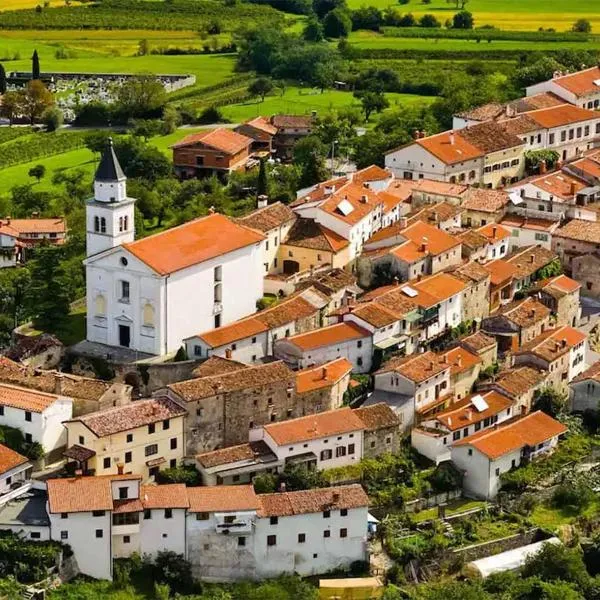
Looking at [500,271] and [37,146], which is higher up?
[500,271]

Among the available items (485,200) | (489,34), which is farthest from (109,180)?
(489,34)

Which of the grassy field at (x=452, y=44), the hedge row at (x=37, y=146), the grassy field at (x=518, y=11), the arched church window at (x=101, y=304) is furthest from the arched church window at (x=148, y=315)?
the grassy field at (x=518, y=11)

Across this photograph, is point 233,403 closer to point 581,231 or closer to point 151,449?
point 151,449

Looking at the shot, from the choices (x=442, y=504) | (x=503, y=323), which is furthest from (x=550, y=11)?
(x=442, y=504)

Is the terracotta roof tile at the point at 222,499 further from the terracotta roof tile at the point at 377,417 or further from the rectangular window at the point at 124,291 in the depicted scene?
the rectangular window at the point at 124,291

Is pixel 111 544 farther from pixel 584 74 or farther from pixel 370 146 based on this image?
pixel 584 74

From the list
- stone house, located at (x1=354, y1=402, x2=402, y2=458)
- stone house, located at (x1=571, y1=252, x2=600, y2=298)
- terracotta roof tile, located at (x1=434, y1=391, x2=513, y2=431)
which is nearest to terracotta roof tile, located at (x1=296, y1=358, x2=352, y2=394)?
stone house, located at (x1=354, y1=402, x2=402, y2=458)

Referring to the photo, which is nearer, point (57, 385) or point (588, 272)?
point (57, 385)
